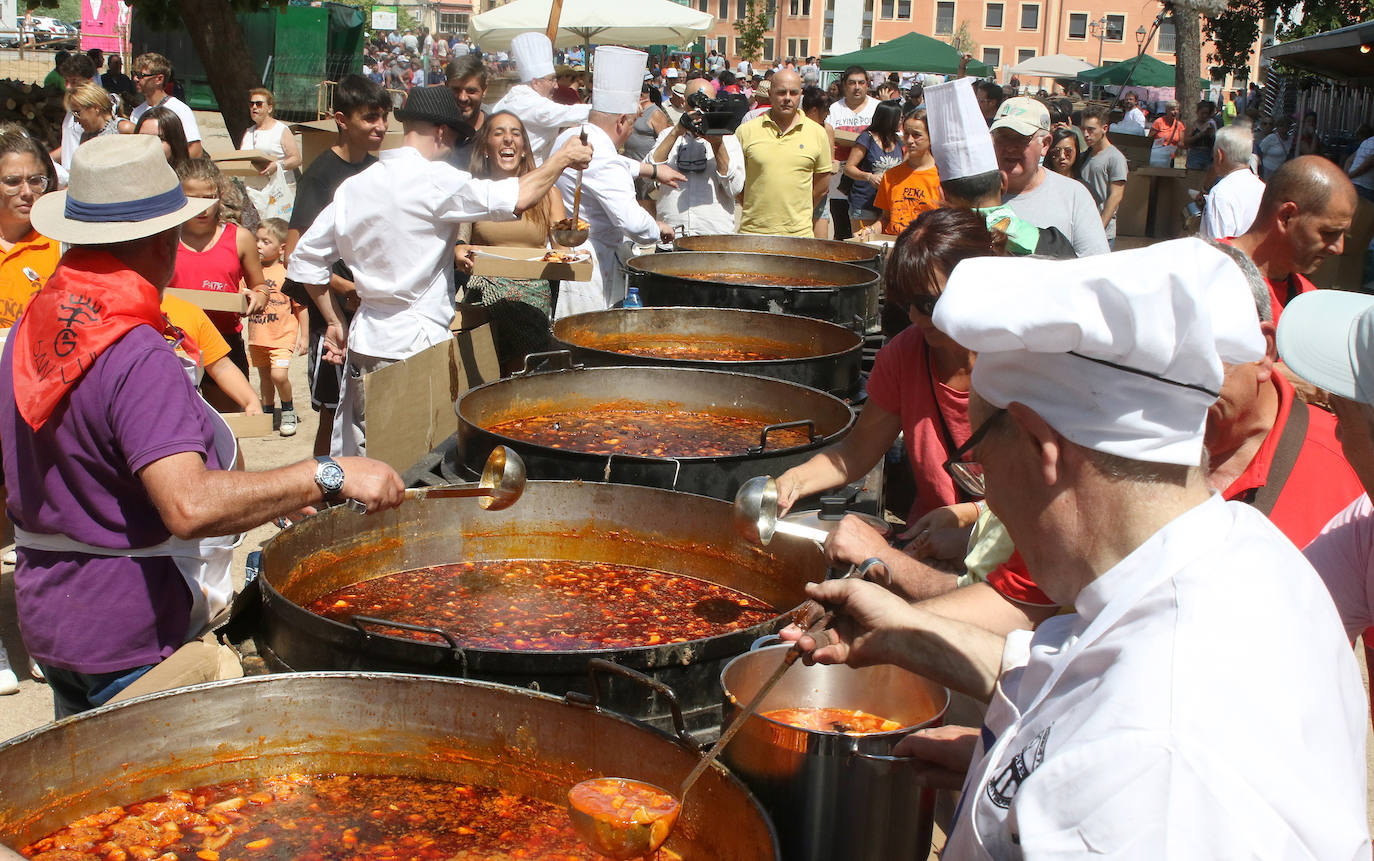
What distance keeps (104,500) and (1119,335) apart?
2375 mm

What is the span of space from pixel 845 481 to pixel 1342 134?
749 inches

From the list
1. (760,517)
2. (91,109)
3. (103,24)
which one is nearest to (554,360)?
(760,517)

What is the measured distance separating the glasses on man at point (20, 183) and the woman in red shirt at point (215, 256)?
1.05m

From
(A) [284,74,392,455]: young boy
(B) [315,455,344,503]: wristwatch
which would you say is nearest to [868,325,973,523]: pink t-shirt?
(B) [315,455,344,503]: wristwatch

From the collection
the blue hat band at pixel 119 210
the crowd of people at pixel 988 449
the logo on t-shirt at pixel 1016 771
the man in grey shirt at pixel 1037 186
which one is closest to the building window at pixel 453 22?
the crowd of people at pixel 988 449

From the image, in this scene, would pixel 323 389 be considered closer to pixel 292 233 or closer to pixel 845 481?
pixel 292 233

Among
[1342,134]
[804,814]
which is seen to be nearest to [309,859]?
[804,814]

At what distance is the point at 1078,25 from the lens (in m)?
75.4

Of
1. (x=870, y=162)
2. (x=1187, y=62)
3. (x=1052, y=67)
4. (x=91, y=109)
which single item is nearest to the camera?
(x=91, y=109)

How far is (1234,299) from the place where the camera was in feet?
4.73

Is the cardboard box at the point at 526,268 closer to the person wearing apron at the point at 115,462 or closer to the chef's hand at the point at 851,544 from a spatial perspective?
the person wearing apron at the point at 115,462

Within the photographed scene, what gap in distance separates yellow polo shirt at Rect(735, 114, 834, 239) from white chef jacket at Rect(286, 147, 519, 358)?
423 centimetres

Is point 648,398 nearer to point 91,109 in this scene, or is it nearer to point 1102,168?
point 91,109

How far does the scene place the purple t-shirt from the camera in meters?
2.61
